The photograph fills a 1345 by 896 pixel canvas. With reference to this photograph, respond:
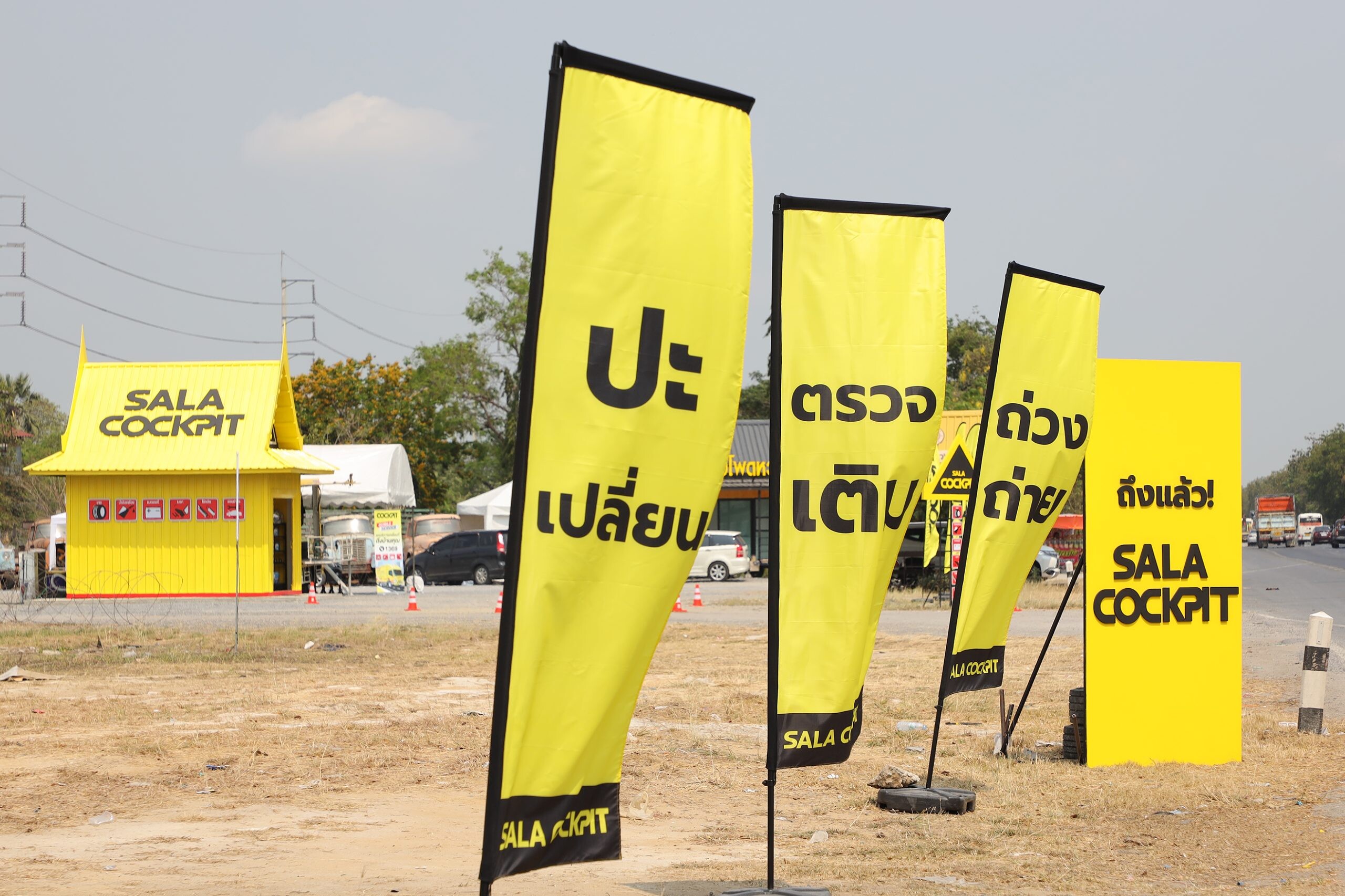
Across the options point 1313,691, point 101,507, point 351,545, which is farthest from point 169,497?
point 1313,691

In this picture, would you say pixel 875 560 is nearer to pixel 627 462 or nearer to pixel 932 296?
pixel 932 296

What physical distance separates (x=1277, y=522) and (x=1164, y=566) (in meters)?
83.1

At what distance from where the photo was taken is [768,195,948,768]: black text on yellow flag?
6695 millimetres

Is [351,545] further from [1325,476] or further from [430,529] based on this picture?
[1325,476]

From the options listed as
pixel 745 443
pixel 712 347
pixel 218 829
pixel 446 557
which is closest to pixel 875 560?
pixel 712 347

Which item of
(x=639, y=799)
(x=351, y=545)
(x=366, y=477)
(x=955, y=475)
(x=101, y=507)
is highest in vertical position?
(x=366, y=477)

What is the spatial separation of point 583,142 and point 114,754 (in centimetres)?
822

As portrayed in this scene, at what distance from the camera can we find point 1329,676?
53.0 ft

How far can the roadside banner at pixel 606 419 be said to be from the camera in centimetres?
452

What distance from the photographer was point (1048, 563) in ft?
117

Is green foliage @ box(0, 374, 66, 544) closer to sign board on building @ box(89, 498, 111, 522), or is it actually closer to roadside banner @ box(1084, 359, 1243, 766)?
sign board on building @ box(89, 498, 111, 522)

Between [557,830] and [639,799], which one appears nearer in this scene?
[557,830]

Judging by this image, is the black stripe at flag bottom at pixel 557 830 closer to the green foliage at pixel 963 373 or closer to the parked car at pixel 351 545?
the parked car at pixel 351 545

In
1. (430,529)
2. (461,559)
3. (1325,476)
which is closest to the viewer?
(461,559)
